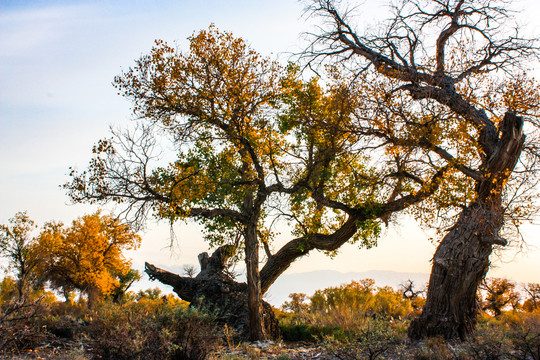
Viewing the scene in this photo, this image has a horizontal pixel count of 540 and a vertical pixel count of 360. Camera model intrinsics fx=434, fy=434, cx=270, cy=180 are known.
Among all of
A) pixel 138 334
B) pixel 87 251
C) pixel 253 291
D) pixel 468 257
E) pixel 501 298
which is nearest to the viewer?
pixel 138 334

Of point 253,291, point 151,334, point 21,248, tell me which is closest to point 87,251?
point 21,248

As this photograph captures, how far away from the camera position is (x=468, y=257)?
10.8 meters

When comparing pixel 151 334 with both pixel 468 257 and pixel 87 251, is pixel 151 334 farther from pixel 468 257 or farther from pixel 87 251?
Answer: pixel 87 251

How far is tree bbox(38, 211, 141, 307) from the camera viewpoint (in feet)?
89.3

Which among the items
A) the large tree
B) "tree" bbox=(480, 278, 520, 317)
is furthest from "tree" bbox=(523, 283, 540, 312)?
the large tree

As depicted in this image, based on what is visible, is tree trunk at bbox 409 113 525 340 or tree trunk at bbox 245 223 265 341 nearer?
tree trunk at bbox 409 113 525 340

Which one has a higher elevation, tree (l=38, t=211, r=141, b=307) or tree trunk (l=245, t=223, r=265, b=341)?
tree (l=38, t=211, r=141, b=307)

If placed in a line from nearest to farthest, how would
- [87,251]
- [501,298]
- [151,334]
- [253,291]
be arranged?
[151,334]
[253,291]
[501,298]
[87,251]

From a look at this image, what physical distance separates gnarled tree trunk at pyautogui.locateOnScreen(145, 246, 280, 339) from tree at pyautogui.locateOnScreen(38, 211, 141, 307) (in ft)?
41.7

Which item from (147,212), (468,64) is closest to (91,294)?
(147,212)

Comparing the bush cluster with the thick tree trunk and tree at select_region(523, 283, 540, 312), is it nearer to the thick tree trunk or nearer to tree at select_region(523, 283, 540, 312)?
the thick tree trunk

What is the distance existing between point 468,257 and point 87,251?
24.0 metres

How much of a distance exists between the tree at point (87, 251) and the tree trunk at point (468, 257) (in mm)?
20708

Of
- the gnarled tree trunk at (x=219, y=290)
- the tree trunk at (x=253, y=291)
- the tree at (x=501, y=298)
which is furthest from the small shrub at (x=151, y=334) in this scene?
A: the tree at (x=501, y=298)
